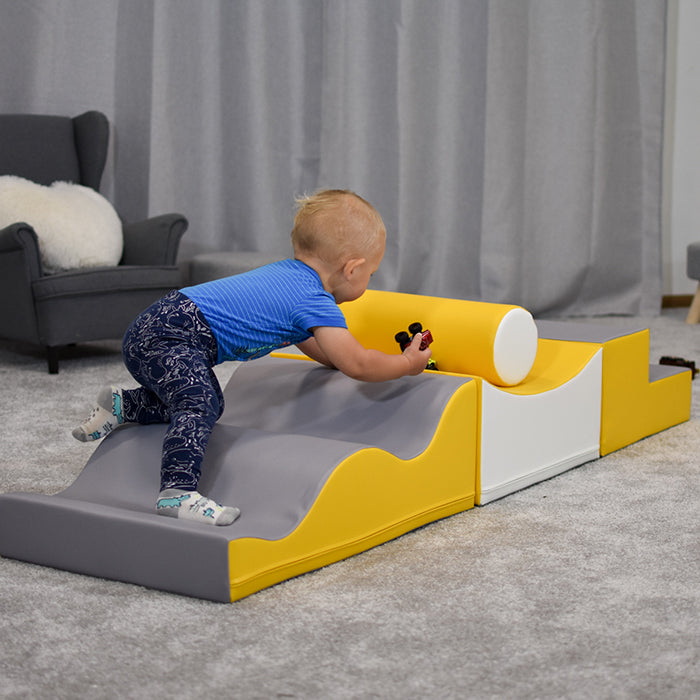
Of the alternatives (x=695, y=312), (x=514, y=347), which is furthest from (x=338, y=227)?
(x=695, y=312)

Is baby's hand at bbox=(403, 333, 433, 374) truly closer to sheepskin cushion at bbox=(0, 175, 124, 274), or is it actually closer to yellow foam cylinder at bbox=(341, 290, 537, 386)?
yellow foam cylinder at bbox=(341, 290, 537, 386)

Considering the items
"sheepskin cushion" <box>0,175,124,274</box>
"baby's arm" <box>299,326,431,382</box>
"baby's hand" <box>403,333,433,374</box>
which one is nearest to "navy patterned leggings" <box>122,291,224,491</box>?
"baby's arm" <box>299,326,431,382</box>

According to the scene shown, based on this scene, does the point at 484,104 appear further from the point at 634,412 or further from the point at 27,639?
the point at 27,639

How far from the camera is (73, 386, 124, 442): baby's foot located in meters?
1.86

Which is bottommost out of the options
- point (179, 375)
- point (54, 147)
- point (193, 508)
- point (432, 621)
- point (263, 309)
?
point (432, 621)

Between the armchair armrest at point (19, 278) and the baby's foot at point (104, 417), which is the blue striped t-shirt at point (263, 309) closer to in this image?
the baby's foot at point (104, 417)

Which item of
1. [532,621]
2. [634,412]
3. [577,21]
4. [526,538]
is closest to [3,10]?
[577,21]

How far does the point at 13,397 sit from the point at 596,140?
291 centimetres

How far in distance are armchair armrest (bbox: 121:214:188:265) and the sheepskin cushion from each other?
0.08m

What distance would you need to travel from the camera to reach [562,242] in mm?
4586

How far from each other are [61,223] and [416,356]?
6.31 ft

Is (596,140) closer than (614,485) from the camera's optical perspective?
No

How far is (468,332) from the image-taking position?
198cm

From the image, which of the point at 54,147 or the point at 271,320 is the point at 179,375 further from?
the point at 54,147
